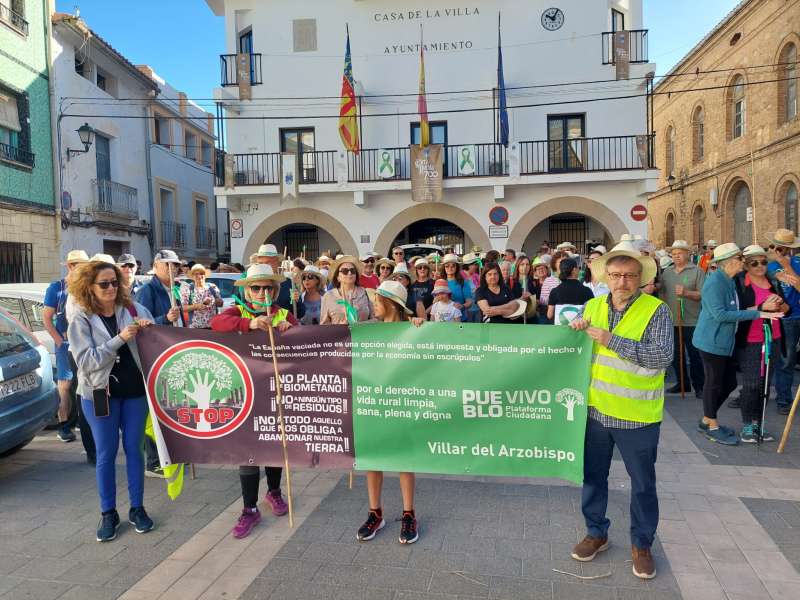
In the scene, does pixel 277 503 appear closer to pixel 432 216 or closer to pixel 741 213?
pixel 432 216

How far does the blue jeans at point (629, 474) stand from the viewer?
3312 millimetres

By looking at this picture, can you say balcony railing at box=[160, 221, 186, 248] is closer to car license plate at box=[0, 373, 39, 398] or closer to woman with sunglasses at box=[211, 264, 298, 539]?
car license plate at box=[0, 373, 39, 398]

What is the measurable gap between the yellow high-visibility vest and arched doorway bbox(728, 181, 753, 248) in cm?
2380

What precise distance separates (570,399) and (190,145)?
83.2 feet

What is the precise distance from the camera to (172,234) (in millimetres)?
23109

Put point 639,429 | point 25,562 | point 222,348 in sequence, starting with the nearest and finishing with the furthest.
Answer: point 639,429
point 25,562
point 222,348

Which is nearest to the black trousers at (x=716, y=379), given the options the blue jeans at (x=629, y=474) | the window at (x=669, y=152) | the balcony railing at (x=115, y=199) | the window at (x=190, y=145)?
the blue jeans at (x=629, y=474)

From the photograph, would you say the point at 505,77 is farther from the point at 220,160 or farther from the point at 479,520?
the point at 479,520

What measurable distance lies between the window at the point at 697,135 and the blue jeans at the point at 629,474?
94.9ft

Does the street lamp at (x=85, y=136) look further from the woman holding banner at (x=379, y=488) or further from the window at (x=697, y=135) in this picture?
the window at (x=697, y=135)

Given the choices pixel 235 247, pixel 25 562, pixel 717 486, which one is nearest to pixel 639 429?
pixel 717 486

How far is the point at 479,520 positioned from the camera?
13.6 ft

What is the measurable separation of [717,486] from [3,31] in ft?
58.4

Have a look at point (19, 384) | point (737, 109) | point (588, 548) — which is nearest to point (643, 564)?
point (588, 548)
